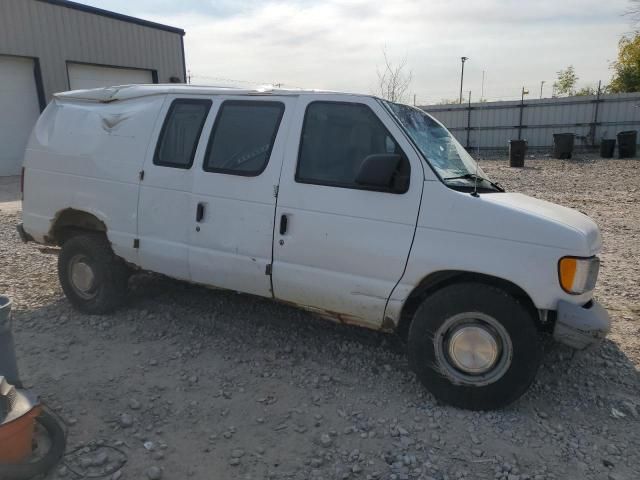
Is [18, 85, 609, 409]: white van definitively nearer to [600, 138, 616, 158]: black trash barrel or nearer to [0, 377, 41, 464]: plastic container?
[0, 377, 41, 464]: plastic container

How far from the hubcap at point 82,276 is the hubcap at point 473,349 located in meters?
3.39

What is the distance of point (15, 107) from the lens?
14.7 m

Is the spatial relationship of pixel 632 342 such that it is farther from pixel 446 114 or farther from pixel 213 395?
pixel 446 114

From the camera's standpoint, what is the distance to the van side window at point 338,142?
3625 mm

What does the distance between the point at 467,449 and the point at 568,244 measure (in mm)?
1409

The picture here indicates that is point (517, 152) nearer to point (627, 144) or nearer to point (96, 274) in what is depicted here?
point (627, 144)

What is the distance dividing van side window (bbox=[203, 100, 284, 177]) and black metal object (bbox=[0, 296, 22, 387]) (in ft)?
5.86

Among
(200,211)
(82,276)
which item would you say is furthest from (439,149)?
(82,276)

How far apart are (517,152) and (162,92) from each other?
16.9 m

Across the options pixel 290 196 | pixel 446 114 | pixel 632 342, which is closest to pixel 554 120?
pixel 446 114

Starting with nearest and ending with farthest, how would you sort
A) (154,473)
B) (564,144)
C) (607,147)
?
(154,473)
(607,147)
(564,144)

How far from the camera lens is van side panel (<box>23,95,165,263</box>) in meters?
4.50

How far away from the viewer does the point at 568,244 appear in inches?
121

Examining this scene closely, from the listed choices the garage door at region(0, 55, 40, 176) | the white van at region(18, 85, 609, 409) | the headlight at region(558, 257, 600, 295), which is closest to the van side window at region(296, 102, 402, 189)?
the white van at region(18, 85, 609, 409)
